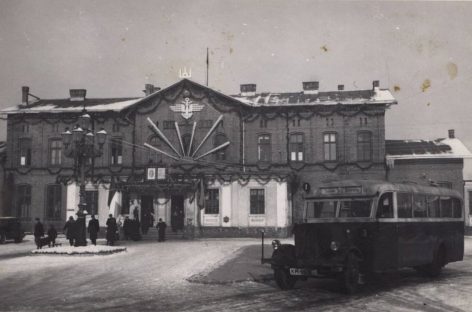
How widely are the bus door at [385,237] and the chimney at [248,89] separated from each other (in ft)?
82.9

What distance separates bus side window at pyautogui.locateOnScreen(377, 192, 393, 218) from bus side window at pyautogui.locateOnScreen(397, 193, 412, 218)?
1.23 ft

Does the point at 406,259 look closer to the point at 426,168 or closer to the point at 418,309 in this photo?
the point at 418,309

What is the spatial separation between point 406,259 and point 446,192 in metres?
3.14

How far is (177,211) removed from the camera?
32781mm

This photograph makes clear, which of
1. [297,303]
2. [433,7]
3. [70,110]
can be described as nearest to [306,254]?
[297,303]

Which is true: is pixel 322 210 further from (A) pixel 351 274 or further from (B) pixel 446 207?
(B) pixel 446 207

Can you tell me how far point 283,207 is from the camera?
31.5m

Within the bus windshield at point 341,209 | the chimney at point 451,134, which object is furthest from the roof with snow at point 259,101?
the bus windshield at point 341,209

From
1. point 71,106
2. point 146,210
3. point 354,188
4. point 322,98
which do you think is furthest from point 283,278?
point 71,106

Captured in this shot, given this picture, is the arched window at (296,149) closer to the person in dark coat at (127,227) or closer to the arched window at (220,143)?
the arched window at (220,143)

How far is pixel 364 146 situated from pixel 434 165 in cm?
469

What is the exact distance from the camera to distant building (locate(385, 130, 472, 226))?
34.3 meters

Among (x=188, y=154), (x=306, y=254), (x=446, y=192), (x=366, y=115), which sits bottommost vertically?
(x=306, y=254)

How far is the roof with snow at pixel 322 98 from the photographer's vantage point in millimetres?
33969
